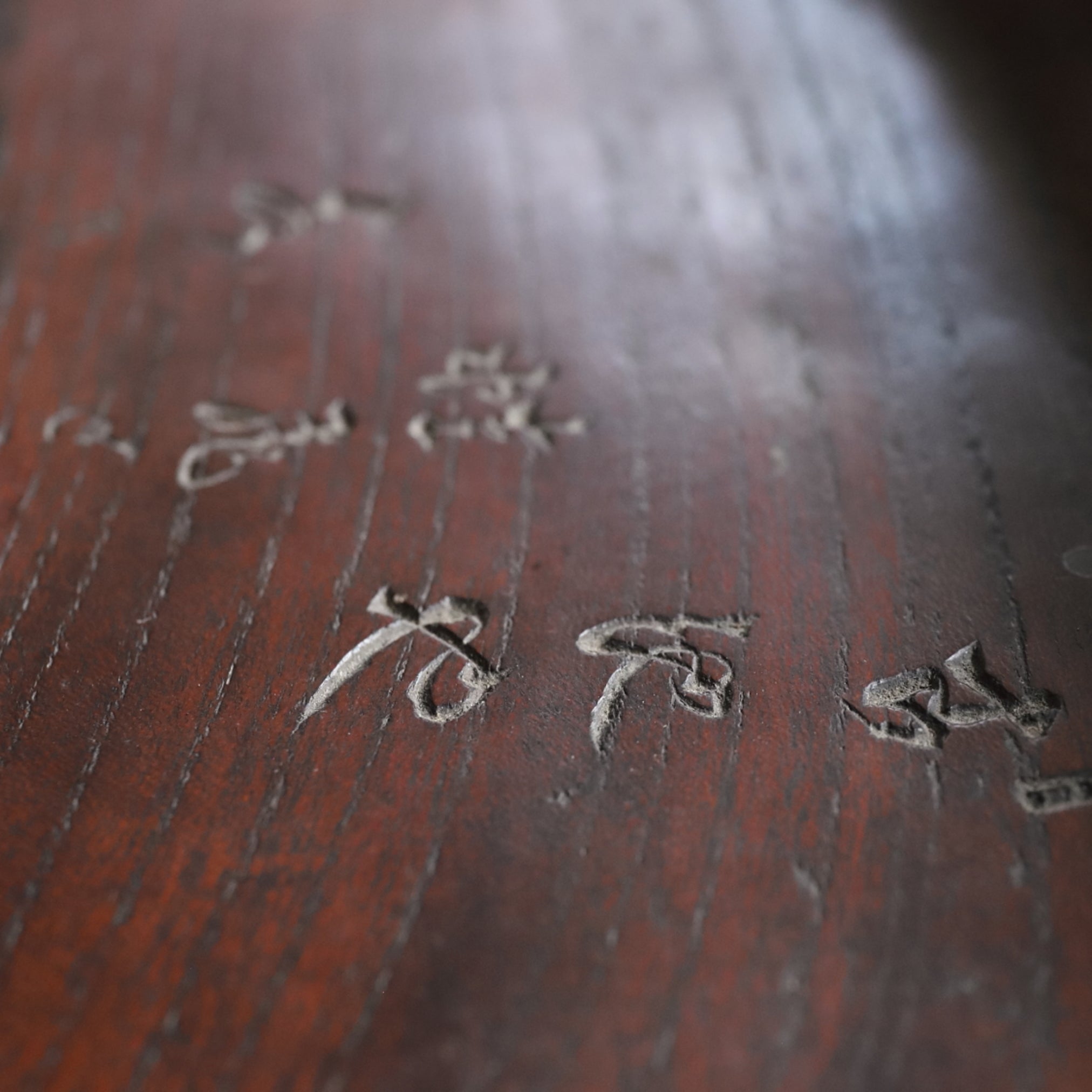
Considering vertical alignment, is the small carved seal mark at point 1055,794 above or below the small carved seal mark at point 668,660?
below

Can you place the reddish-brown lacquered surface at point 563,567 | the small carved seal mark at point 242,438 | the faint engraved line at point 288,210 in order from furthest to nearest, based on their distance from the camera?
the faint engraved line at point 288,210
the small carved seal mark at point 242,438
the reddish-brown lacquered surface at point 563,567

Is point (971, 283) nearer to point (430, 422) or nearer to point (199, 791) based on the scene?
point (430, 422)

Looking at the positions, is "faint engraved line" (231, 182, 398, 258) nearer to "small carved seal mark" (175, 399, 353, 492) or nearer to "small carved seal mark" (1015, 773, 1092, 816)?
"small carved seal mark" (175, 399, 353, 492)

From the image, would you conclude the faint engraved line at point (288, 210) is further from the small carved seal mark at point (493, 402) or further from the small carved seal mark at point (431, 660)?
the small carved seal mark at point (431, 660)

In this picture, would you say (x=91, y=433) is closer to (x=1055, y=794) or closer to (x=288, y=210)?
(x=288, y=210)

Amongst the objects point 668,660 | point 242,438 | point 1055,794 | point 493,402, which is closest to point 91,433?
point 242,438

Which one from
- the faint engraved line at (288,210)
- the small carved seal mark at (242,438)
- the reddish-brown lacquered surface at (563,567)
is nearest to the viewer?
the reddish-brown lacquered surface at (563,567)

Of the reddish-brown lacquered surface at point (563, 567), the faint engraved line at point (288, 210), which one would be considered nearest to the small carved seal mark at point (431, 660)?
the reddish-brown lacquered surface at point (563, 567)
